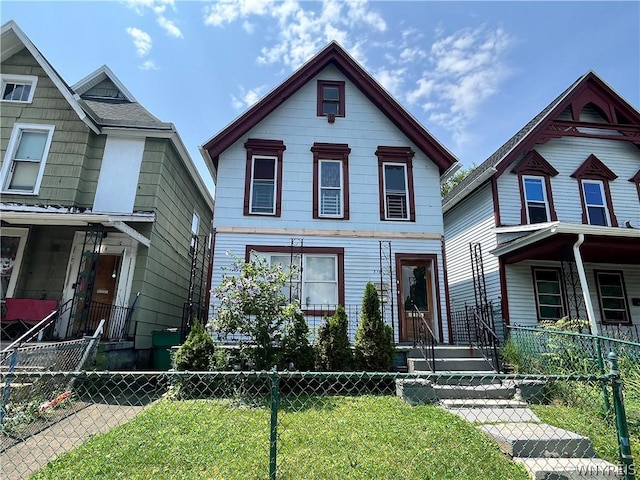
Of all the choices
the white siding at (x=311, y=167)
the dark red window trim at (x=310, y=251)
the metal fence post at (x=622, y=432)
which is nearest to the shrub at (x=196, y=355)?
the dark red window trim at (x=310, y=251)

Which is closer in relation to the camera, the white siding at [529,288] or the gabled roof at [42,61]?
the gabled roof at [42,61]

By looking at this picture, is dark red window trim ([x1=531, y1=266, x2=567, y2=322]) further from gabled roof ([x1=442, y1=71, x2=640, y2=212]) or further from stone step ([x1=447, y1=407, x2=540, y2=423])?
stone step ([x1=447, y1=407, x2=540, y2=423])

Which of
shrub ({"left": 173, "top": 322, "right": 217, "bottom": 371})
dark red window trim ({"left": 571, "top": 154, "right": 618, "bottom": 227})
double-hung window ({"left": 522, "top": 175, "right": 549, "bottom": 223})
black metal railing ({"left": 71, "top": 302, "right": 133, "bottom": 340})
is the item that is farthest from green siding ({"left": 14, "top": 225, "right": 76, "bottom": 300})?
→ dark red window trim ({"left": 571, "top": 154, "right": 618, "bottom": 227})

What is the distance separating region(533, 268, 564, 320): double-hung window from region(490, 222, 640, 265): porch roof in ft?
2.00

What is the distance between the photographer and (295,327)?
Result: 723 centimetres

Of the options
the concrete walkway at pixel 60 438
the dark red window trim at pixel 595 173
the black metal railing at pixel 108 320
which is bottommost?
the concrete walkway at pixel 60 438

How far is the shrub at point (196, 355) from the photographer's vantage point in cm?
695

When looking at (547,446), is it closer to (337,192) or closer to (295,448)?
(295,448)

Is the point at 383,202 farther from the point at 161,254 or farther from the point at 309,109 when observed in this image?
the point at 161,254

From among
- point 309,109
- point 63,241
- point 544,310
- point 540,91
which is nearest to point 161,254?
point 63,241

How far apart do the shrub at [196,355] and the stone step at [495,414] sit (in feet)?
14.6

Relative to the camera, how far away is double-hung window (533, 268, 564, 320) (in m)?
11.0

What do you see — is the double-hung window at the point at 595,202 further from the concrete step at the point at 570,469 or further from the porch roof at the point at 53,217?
the porch roof at the point at 53,217

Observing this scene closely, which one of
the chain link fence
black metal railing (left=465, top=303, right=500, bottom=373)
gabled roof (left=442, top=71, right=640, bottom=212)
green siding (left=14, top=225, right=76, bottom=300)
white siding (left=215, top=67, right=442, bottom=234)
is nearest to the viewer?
the chain link fence
